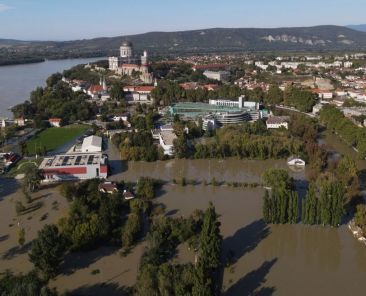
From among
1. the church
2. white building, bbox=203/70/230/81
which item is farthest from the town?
white building, bbox=203/70/230/81

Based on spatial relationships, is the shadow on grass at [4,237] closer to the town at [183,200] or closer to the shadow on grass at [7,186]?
the town at [183,200]

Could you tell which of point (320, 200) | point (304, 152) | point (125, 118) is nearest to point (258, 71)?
point (125, 118)

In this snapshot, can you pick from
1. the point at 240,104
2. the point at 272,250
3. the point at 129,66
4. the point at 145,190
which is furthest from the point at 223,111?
the point at 129,66

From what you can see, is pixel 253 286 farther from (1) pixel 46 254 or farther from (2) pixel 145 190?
(2) pixel 145 190

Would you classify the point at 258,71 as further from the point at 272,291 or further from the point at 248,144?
the point at 272,291

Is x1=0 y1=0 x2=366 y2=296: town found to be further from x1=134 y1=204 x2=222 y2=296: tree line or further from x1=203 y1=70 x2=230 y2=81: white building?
x1=203 y1=70 x2=230 y2=81: white building

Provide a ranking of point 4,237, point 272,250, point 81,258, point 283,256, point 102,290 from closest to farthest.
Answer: point 102,290 < point 81,258 < point 283,256 < point 272,250 < point 4,237

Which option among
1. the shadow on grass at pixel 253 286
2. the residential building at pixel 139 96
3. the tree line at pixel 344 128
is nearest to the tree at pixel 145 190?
the shadow on grass at pixel 253 286
